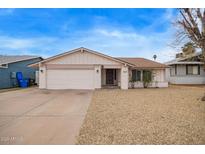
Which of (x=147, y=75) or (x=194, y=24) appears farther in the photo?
(x=147, y=75)

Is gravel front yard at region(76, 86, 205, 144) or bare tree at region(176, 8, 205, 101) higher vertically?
bare tree at region(176, 8, 205, 101)

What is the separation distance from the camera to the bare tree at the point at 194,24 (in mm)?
10414

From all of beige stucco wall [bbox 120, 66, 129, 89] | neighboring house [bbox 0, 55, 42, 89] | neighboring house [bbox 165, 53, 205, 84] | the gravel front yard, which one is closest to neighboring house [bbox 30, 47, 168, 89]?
beige stucco wall [bbox 120, 66, 129, 89]

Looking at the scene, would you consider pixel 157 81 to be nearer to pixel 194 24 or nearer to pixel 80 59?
pixel 80 59

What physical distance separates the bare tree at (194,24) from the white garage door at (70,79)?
9.67m

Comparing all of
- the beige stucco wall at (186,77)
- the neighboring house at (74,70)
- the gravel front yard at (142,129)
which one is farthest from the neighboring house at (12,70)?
the beige stucco wall at (186,77)

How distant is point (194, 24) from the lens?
10797 mm

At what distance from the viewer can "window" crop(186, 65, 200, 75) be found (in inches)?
996

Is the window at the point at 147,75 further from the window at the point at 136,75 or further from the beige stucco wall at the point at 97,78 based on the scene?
the beige stucco wall at the point at 97,78

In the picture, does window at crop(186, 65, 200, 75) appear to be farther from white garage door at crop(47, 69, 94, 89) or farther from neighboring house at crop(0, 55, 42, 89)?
neighboring house at crop(0, 55, 42, 89)

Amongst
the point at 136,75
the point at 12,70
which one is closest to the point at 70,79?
the point at 136,75

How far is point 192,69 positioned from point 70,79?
16676mm

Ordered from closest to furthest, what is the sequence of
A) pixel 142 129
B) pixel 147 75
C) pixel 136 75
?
pixel 142 129
pixel 147 75
pixel 136 75

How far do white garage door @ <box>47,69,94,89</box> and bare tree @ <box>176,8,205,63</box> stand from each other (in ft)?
31.7
